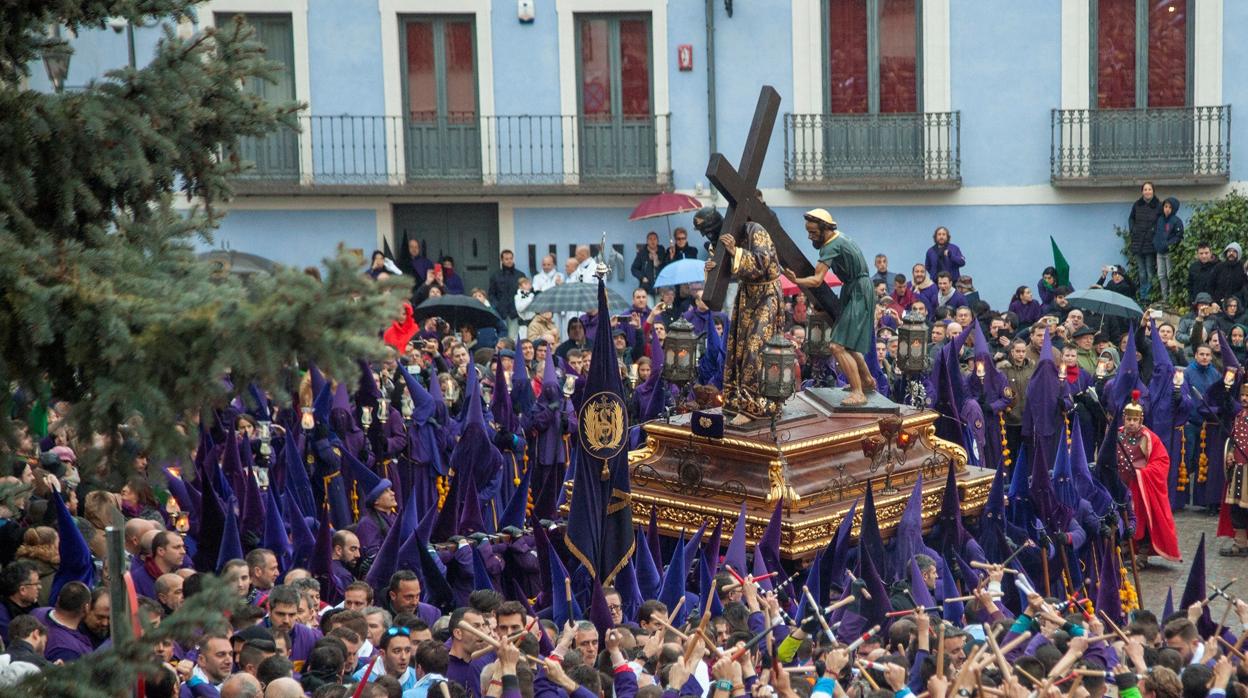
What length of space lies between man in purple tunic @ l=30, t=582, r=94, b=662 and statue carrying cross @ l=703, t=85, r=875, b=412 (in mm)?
5241

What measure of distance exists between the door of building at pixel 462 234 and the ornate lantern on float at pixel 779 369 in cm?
1211

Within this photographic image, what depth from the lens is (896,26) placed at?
23.2 m

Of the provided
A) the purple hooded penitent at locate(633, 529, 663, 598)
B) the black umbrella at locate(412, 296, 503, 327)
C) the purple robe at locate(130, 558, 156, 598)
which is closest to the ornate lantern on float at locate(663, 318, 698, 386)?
the purple hooded penitent at locate(633, 529, 663, 598)

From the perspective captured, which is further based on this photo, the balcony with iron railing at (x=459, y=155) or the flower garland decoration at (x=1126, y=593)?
the balcony with iron railing at (x=459, y=155)

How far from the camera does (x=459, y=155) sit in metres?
23.9

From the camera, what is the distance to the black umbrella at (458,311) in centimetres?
1881

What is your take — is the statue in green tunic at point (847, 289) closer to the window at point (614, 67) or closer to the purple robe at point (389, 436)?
the purple robe at point (389, 436)

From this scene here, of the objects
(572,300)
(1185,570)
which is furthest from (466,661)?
(572,300)

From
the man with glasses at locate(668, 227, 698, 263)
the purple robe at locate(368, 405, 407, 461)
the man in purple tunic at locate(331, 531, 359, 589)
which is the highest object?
the man with glasses at locate(668, 227, 698, 263)

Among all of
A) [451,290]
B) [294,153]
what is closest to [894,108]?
[451,290]

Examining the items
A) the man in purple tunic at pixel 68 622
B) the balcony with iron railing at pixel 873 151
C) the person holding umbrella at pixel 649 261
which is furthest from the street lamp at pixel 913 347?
the balcony with iron railing at pixel 873 151

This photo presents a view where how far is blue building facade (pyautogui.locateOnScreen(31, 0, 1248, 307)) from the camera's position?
74.1 feet

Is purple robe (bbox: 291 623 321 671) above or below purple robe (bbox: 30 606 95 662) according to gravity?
below

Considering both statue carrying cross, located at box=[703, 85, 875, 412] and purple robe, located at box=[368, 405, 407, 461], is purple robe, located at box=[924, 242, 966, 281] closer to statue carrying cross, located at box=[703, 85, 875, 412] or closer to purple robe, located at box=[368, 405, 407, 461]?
statue carrying cross, located at box=[703, 85, 875, 412]
